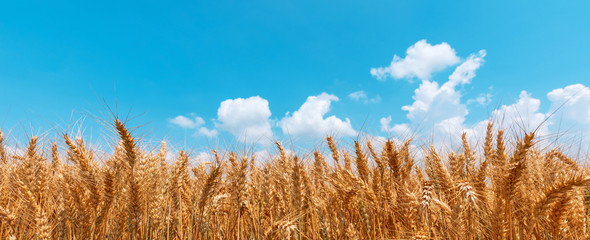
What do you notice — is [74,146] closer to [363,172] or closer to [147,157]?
[147,157]

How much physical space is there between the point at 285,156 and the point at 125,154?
1.78m

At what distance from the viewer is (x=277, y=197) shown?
12.0 feet

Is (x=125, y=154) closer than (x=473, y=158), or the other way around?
(x=125, y=154)

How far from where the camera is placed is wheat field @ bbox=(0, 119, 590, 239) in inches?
85.5

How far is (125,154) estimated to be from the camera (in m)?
2.54

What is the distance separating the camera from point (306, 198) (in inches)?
132

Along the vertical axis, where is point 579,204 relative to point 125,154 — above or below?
below

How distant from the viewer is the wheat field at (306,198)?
2.17 m

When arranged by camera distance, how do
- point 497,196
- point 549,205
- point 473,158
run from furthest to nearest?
point 473,158 < point 497,196 < point 549,205

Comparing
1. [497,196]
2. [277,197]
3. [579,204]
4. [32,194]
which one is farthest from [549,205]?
[32,194]

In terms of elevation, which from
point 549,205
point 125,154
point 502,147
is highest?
point 125,154

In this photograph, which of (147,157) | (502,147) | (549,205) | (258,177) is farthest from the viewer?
(258,177)

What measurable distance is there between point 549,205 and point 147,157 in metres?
3.18

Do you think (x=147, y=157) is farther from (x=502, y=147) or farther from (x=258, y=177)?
(x=502, y=147)
